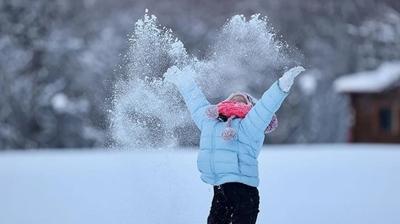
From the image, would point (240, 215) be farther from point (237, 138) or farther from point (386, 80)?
point (386, 80)

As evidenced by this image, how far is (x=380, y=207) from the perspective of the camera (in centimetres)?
761

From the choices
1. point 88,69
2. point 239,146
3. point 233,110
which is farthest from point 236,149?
point 88,69

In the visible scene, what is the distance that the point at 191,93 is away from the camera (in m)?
5.38

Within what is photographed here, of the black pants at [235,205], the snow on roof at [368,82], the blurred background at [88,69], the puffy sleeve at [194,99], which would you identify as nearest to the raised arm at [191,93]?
the puffy sleeve at [194,99]

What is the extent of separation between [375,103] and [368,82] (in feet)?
3.43

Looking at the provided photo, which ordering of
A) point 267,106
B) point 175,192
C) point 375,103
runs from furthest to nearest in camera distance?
point 375,103 → point 175,192 → point 267,106

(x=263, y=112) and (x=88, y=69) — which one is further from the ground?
(x=88, y=69)

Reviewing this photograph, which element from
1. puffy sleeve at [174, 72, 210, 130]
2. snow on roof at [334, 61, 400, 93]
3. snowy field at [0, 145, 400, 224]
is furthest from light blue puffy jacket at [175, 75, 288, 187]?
snow on roof at [334, 61, 400, 93]

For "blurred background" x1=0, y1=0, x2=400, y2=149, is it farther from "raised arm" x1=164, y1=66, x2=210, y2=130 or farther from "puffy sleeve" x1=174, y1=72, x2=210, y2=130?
"puffy sleeve" x1=174, y1=72, x2=210, y2=130

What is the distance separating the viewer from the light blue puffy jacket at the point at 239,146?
16.0 feet

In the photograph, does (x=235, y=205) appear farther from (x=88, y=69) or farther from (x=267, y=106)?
(x=88, y=69)

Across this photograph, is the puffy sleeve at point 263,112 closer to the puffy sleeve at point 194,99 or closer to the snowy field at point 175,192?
the puffy sleeve at point 194,99

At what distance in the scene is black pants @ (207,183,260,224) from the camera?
487 centimetres

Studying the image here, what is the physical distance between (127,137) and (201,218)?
2.82 ft
